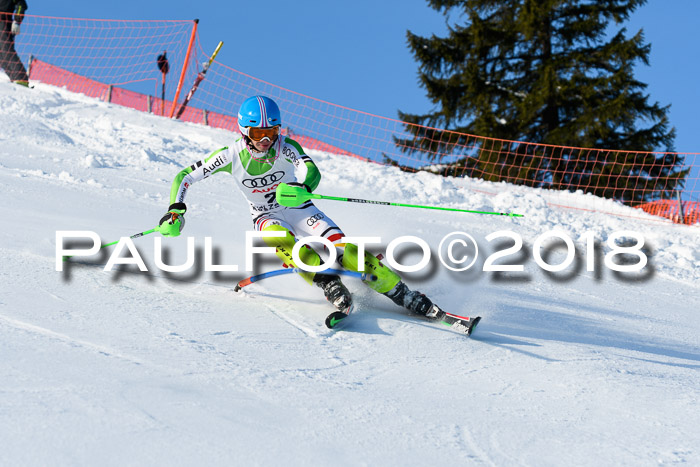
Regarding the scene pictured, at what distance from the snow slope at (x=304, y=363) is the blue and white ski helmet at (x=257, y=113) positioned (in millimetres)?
1197

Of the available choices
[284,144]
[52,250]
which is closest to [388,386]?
[284,144]

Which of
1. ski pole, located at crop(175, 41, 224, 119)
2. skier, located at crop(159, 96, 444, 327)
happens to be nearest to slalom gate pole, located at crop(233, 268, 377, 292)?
skier, located at crop(159, 96, 444, 327)

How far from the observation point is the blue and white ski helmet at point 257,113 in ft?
15.5

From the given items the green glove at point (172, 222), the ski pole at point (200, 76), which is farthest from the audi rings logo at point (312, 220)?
the ski pole at point (200, 76)

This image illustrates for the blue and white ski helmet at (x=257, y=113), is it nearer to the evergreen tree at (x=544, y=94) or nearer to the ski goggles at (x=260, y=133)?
the ski goggles at (x=260, y=133)

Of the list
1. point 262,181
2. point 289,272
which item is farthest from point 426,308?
point 262,181

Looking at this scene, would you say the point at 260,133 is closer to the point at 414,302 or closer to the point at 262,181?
the point at 262,181

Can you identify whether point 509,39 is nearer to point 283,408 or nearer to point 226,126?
point 226,126

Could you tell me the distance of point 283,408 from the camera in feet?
9.65

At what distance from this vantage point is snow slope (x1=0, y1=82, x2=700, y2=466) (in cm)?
261

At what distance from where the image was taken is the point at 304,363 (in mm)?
3594

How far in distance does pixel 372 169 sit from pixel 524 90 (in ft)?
33.5

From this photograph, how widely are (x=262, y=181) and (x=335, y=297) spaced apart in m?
1.08

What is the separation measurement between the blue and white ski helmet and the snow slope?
1.20 m
